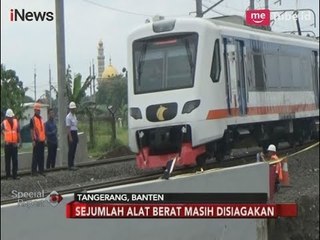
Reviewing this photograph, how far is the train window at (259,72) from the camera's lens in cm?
388

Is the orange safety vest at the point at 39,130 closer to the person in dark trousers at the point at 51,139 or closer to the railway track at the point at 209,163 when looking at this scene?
the person in dark trousers at the point at 51,139

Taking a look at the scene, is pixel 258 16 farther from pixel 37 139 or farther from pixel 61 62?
pixel 37 139

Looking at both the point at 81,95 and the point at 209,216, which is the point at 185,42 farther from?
the point at 209,216

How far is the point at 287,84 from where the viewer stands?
12.9 feet

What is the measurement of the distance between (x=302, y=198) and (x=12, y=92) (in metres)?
3.52

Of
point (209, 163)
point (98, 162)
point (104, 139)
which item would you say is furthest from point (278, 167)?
point (104, 139)

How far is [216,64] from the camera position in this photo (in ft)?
14.9

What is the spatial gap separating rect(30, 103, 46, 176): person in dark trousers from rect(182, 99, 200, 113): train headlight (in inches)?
40.8

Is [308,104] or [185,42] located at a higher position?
[185,42]

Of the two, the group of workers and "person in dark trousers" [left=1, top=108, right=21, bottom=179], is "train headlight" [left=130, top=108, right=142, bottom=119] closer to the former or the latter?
the group of workers

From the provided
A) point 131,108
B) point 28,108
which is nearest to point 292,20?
point 131,108

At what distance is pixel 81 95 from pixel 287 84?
1265mm

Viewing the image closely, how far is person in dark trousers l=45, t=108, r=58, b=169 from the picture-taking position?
3510mm

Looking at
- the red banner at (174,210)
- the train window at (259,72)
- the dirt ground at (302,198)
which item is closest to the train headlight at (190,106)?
the train window at (259,72)
